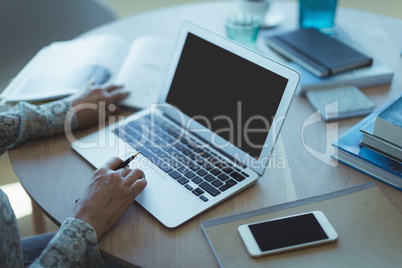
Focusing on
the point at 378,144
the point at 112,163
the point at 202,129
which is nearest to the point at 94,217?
the point at 112,163

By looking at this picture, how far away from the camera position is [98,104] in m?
1.12

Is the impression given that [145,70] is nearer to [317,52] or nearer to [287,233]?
[317,52]

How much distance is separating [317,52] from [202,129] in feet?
1.57

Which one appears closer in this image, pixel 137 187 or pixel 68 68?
pixel 137 187

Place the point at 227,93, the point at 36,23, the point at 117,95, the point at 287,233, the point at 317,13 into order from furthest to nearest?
the point at 36,23, the point at 317,13, the point at 117,95, the point at 227,93, the point at 287,233

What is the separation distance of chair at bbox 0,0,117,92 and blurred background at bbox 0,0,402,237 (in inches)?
9.2

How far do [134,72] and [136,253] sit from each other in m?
0.70

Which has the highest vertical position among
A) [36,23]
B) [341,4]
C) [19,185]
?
[36,23]

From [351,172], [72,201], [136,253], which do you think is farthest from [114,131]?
[351,172]

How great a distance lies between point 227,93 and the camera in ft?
3.08

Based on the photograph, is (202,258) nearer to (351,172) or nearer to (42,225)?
(351,172)

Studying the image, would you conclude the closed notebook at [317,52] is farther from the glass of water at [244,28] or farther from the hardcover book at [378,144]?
the hardcover book at [378,144]

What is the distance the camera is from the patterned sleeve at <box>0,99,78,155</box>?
39.4 inches

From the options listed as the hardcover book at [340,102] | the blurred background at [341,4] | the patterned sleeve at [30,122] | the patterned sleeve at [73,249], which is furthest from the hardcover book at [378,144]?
the blurred background at [341,4]
